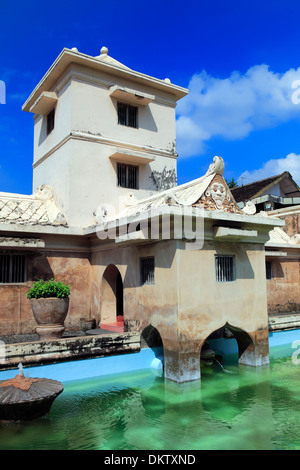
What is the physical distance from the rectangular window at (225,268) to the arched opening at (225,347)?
1034 mm

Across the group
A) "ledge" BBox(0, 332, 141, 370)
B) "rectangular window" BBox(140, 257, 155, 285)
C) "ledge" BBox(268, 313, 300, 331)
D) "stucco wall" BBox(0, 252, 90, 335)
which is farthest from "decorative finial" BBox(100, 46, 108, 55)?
"ledge" BBox(268, 313, 300, 331)

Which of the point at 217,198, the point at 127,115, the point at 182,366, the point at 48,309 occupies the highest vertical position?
the point at 127,115

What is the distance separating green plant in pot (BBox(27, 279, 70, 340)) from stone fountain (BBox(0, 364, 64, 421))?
2510 millimetres

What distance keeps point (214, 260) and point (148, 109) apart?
739cm

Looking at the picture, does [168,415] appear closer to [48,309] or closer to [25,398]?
[25,398]

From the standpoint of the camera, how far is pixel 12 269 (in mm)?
10406

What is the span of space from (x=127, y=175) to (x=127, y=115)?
6.89 feet

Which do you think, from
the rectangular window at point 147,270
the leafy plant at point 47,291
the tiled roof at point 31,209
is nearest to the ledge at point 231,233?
the rectangular window at point 147,270

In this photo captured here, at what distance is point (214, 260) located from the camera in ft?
28.0

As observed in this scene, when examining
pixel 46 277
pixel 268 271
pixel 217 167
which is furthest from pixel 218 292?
pixel 268 271

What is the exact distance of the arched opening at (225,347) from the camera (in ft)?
30.3

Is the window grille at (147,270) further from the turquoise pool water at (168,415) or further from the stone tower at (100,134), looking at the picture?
the stone tower at (100,134)

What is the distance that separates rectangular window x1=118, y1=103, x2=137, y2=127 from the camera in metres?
13.1
